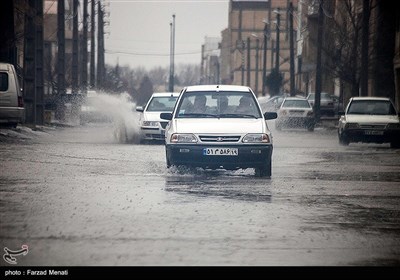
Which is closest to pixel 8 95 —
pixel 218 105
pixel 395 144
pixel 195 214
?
pixel 395 144

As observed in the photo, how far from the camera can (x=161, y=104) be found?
2934 cm

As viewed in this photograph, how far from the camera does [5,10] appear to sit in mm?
37406

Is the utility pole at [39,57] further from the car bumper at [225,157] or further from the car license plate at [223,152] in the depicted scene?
the car license plate at [223,152]

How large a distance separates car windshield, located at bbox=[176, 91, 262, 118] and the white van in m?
12.7

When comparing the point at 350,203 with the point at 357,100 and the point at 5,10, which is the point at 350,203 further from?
the point at 5,10

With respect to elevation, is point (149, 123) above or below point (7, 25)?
below

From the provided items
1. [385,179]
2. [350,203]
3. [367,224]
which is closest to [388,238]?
[367,224]

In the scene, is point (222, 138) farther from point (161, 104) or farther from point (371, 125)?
point (371, 125)

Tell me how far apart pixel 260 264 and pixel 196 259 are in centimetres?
54

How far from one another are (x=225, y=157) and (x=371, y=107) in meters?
14.7

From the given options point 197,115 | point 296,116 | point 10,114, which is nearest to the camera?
point 197,115

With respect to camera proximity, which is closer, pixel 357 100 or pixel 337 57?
pixel 357 100

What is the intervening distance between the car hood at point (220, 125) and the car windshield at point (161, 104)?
11061mm

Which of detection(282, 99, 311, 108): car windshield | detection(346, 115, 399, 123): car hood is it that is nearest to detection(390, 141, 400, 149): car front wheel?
detection(346, 115, 399, 123): car hood
